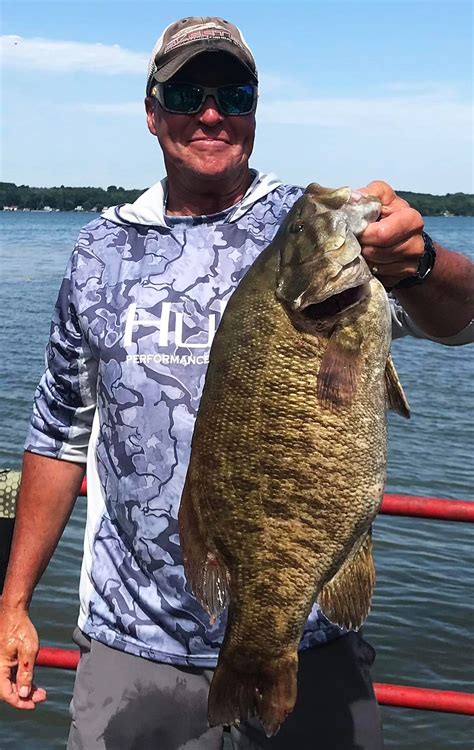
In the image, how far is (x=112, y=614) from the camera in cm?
313

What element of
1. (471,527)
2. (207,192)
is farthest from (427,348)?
(207,192)

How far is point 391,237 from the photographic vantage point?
2412 mm

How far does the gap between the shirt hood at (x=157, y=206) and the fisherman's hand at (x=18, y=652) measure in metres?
1.38

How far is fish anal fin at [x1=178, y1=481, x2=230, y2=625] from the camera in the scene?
2645mm

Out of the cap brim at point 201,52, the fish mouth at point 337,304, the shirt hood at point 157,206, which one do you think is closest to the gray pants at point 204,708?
the fish mouth at point 337,304

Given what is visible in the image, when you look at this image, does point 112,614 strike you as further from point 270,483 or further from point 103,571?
point 270,483

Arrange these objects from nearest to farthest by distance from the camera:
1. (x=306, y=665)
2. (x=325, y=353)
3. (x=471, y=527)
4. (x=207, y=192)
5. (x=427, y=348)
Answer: (x=325, y=353) → (x=306, y=665) → (x=207, y=192) → (x=471, y=527) → (x=427, y=348)

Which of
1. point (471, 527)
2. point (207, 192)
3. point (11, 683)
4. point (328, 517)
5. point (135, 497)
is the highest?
point (207, 192)

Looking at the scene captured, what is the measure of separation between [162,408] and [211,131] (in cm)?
90

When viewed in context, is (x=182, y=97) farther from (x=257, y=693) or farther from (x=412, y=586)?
(x=412, y=586)

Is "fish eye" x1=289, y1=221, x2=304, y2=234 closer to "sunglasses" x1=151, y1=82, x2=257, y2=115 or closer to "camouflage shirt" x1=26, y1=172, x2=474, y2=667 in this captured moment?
"camouflage shirt" x1=26, y1=172, x2=474, y2=667

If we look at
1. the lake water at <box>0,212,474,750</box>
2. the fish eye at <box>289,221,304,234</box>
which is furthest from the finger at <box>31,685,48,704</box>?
the lake water at <box>0,212,474,750</box>

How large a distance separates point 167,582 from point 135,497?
279 mm

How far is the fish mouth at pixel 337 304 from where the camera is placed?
8.01ft
